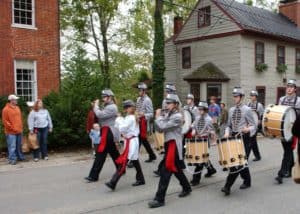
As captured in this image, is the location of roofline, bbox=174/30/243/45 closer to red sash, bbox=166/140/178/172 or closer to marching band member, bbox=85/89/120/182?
marching band member, bbox=85/89/120/182

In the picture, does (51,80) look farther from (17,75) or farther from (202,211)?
(202,211)

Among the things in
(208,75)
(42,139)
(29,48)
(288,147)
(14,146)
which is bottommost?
(14,146)

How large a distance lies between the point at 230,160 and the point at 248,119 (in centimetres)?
116

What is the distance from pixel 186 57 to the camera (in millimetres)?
27375

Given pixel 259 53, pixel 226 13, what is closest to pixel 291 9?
pixel 259 53

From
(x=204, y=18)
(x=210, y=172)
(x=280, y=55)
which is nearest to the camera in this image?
(x=210, y=172)

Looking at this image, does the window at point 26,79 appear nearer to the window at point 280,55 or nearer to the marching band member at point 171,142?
the marching band member at point 171,142

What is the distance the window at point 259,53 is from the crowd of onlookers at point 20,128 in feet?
53.1

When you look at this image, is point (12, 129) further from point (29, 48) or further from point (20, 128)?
point (29, 48)

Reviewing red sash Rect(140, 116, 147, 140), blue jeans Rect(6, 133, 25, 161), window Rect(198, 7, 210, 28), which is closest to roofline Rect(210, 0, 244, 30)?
window Rect(198, 7, 210, 28)

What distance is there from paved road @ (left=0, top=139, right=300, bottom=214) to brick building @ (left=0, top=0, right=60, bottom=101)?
25.8 feet

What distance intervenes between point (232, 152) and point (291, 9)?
2558 cm

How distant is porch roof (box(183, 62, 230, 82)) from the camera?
24.2 meters

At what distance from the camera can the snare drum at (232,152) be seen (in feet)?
23.6
